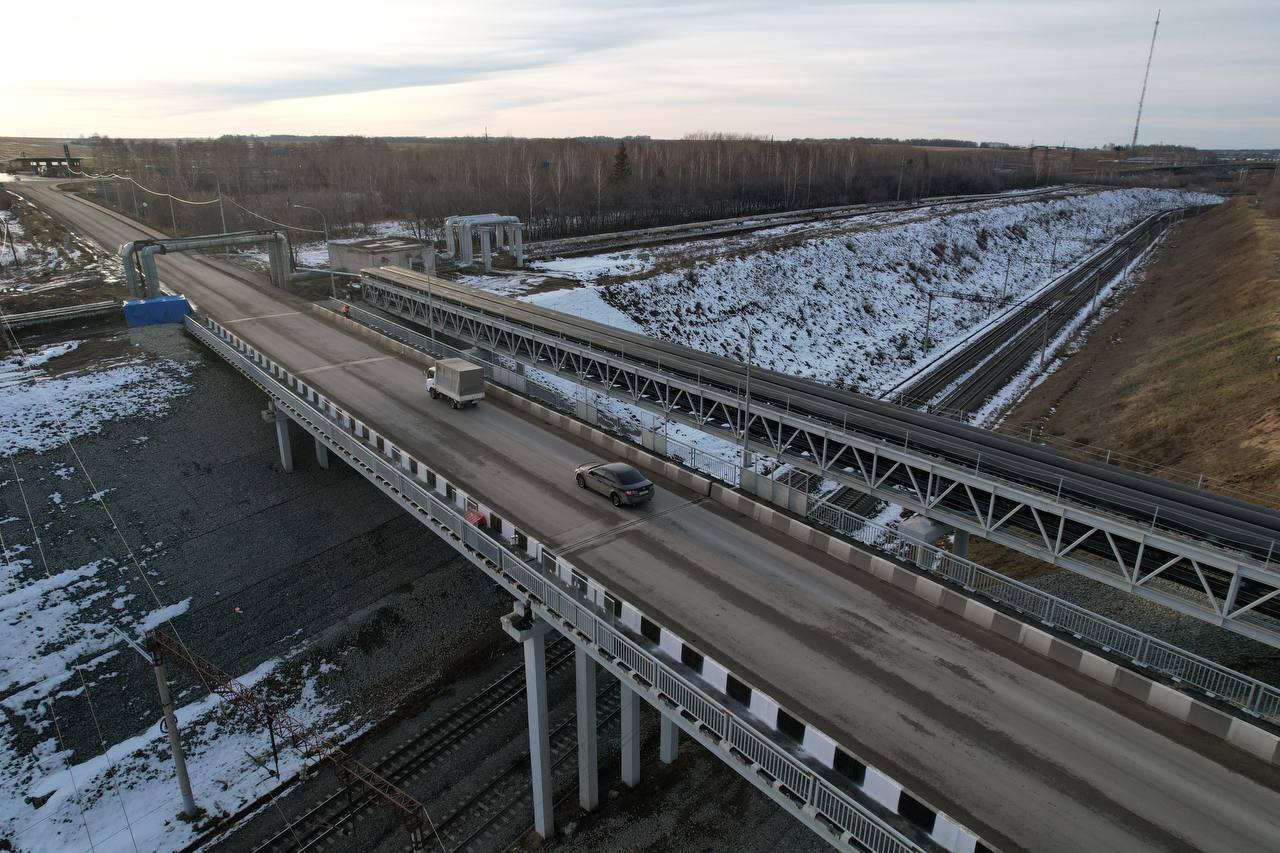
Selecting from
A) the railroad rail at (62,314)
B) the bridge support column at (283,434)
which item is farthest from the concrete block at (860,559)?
the railroad rail at (62,314)

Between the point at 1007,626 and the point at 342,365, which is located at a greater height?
the point at 342,365

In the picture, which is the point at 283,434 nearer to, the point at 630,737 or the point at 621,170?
the point at 630,737

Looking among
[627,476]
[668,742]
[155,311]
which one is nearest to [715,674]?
[627,476]

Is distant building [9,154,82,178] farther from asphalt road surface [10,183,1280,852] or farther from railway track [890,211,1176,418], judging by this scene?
asphalt road surface [10,183,1280,852]

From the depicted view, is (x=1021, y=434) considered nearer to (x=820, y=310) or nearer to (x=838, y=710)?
(x=820, y=310)

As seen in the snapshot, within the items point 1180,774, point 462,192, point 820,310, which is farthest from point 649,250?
point 1180,774

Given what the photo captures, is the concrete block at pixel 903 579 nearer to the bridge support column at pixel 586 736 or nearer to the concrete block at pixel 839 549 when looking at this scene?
the concrete block at pixel 839 549
